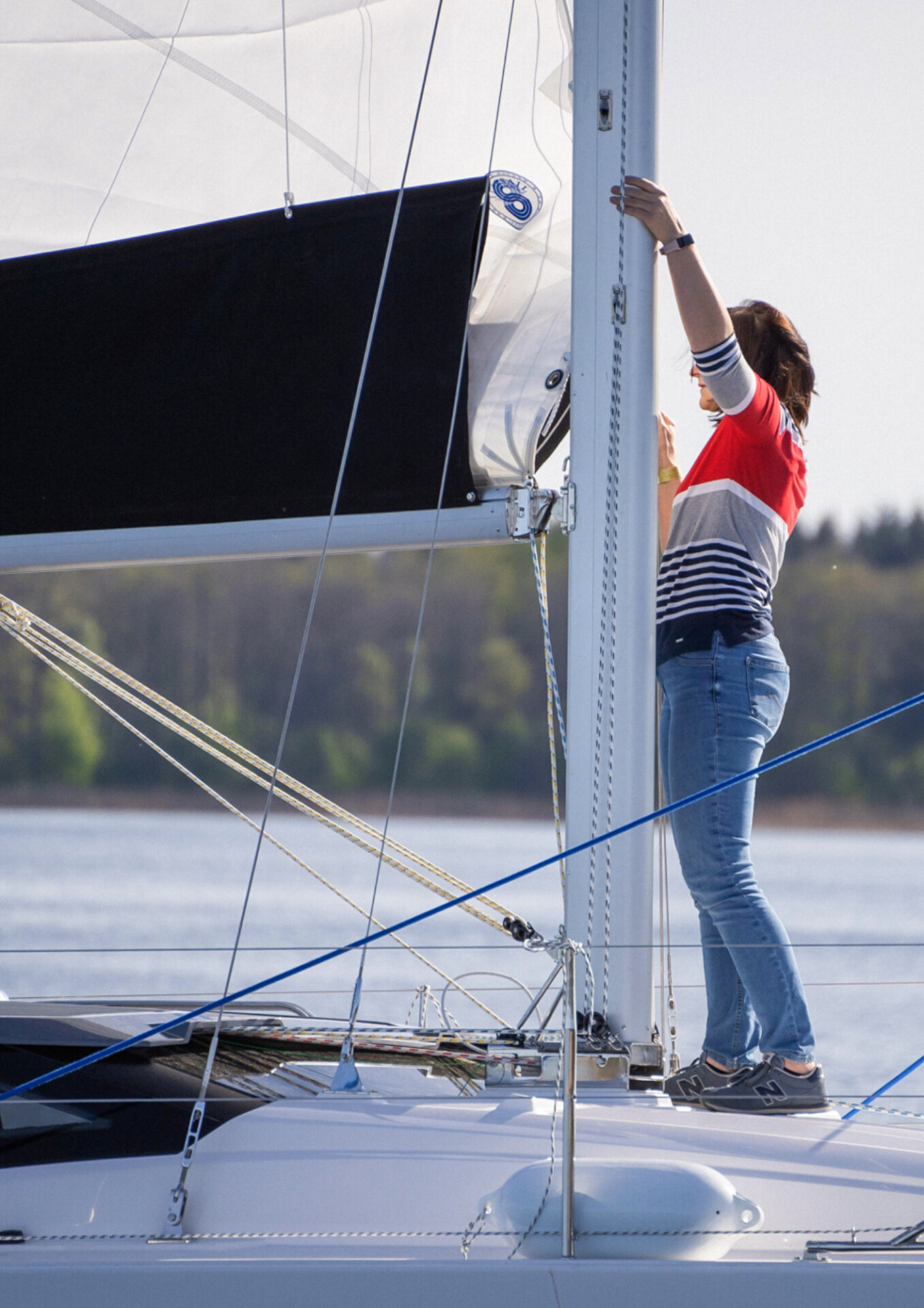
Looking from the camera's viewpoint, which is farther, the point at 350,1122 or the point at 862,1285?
the point at 350,1122

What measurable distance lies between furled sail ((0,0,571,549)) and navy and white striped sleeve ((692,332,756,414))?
0.19m

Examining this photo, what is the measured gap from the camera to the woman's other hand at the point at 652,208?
1599 millimetres

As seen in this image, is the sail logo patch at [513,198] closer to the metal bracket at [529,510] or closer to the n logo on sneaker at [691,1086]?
the metal bracket at [529,510]

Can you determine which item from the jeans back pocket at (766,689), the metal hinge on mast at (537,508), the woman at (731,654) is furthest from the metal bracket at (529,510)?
the jeans back pocket at (766,689)

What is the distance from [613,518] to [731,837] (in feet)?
1.24

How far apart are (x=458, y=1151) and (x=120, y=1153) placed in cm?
31

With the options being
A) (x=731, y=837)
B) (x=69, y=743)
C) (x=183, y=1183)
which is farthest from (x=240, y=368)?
(x=69, y=743)

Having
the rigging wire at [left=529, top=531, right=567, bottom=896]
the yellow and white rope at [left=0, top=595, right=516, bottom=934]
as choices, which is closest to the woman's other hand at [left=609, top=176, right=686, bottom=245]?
the rigging wire at [left=529, top=531, right=567, bottom=896]

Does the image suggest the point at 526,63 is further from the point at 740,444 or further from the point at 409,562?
the point at 409,562

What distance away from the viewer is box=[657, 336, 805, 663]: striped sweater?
1.65 metres

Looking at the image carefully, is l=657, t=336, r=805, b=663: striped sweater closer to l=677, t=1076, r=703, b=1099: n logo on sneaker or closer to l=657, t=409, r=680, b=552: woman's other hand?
l=657, t=409, r=680, b=552: woman's other hand

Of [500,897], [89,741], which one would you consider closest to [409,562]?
[89,741]

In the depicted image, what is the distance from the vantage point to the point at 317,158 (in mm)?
1876

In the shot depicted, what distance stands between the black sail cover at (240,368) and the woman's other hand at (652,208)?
203 mm
